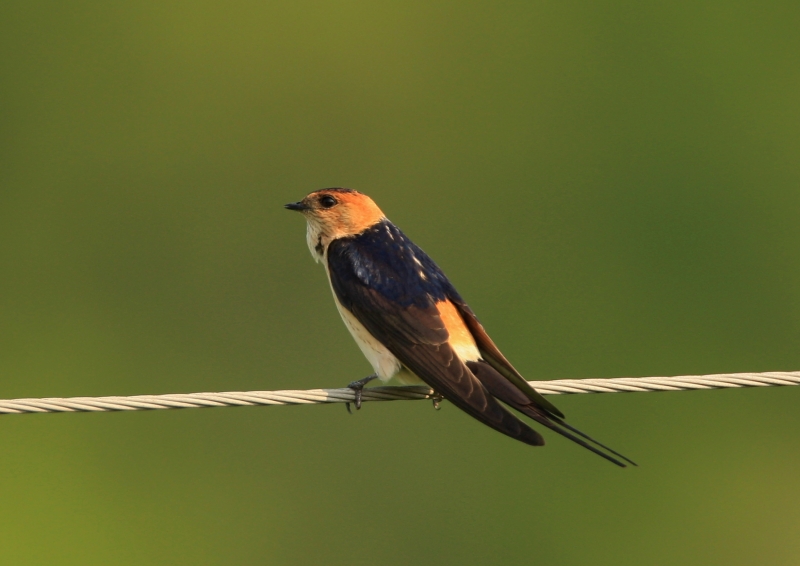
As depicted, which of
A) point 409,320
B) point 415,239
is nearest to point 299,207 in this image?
point 409,320

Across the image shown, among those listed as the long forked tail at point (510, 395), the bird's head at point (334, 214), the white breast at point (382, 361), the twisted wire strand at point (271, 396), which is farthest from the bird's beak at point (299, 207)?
the twisted wire strand at point (271, 396)

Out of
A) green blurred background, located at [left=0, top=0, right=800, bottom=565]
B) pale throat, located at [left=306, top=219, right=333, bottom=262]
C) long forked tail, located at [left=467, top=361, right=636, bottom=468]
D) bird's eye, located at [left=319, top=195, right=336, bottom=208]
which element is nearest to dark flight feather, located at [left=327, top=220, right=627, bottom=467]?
long forked tail, located at [left=467, top=361, right=636, bottom=468]

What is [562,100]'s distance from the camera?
85.6 ft

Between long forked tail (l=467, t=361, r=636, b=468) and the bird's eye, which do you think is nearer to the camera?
long forked tail (l=467, t=361, r=636, b=468)

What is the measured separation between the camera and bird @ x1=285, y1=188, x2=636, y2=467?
510 centimetres

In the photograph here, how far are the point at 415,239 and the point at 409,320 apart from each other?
1225 centimetres

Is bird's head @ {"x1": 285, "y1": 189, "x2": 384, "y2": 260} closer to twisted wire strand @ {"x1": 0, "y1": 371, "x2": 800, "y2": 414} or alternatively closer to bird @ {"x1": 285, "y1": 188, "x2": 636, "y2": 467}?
bird @ {"x1": 285, "y1": 188, "x2": 636, "y2": 467}

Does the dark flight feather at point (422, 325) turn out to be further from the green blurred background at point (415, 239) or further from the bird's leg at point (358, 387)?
the green blurred background at point (415, 239)

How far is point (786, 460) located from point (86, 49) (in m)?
17.7

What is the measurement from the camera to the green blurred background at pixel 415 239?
48.9ft

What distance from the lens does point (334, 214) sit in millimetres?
6375

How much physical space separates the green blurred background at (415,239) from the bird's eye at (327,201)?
7398mm

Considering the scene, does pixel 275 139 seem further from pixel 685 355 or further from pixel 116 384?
pixel 685 355

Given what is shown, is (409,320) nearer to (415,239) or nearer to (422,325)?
(422,325)
